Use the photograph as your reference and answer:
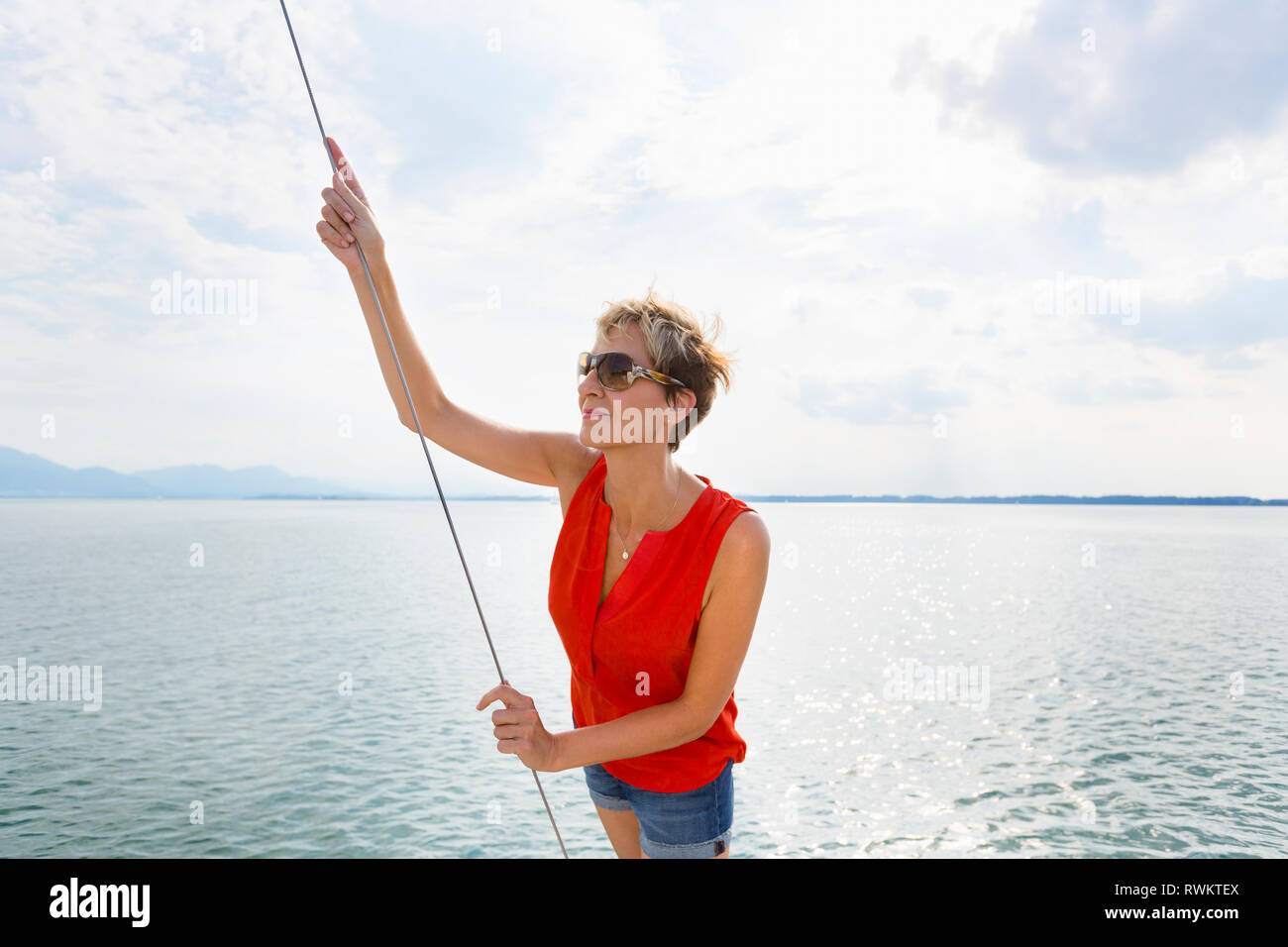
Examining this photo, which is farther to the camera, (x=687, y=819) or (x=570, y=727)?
(x=570, y=727)

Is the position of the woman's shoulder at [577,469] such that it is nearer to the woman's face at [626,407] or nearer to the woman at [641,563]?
the woman at [641,563]

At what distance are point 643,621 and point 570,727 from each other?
11271mm

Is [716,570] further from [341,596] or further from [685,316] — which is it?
[341,596]

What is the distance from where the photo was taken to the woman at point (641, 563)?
6.87 feet

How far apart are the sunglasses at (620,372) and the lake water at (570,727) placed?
21.7ft

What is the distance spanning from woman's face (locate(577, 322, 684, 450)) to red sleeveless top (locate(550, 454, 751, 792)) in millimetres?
186

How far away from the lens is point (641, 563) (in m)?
2.21

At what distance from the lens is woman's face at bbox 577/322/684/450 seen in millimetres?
2201

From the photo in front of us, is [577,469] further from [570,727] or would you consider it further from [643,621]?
[570,727]

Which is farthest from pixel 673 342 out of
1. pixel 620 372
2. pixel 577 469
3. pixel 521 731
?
pixel 521 731

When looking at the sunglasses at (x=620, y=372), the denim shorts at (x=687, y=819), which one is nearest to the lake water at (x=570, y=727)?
the denim shorts at (x=687, y=819)

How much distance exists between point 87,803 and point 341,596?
18.4 m
